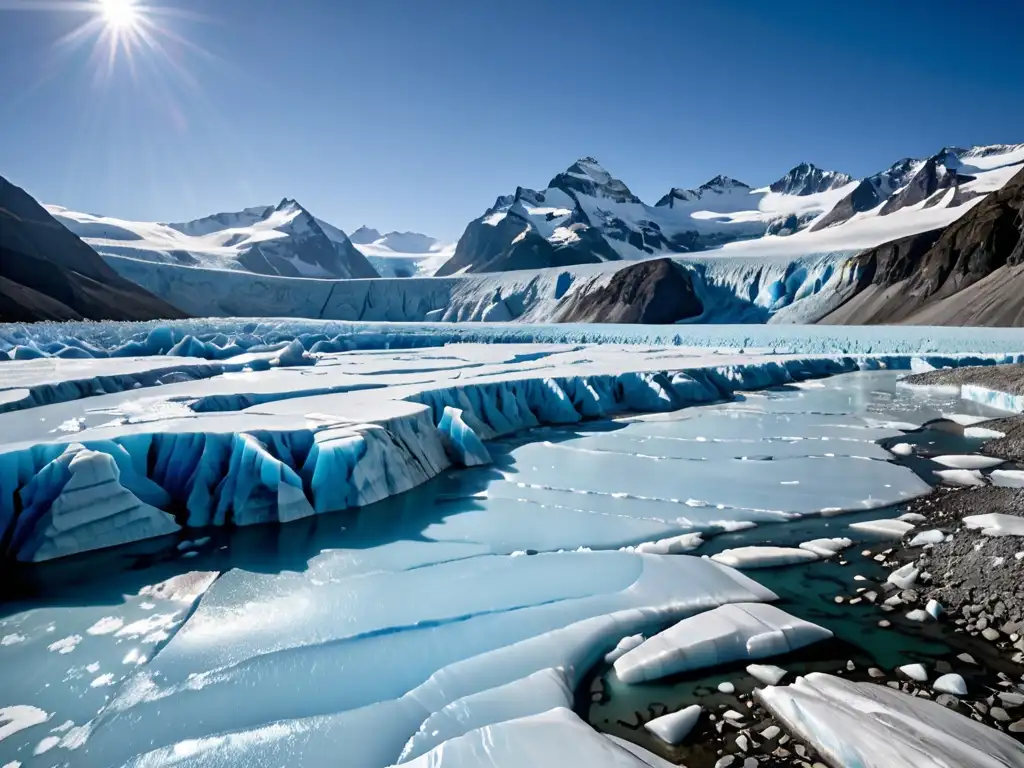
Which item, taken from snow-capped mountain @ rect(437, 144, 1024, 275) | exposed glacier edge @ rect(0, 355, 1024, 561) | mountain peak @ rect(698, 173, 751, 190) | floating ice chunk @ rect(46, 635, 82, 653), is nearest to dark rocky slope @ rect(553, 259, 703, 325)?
snow-capped mountain @ rect(437, 144, 1024, 275)

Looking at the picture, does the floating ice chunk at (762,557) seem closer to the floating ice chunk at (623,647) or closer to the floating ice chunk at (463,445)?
the floating ice chunk at (623,647)

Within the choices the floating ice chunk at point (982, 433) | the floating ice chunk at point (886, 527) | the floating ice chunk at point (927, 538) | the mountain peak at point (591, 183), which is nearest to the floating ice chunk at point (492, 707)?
the floating ice chunk at point (927, 538)

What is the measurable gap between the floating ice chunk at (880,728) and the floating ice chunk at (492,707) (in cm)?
121

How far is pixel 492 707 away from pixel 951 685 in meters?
2.67

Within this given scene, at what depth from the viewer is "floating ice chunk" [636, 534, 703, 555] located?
5742 millimetres

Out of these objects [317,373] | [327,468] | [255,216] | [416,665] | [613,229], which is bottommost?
[416,665]

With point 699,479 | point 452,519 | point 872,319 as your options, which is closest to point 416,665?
point 452,519

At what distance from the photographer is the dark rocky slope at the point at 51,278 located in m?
40.3

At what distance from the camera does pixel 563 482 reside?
8195mm

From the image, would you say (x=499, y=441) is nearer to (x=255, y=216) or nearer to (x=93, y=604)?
(x=93, y=604)

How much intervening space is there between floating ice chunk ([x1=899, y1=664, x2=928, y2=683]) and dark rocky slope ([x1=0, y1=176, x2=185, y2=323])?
152 feet

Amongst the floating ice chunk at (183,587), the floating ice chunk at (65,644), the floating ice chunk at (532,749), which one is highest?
the floating ice chunk at (183,587)

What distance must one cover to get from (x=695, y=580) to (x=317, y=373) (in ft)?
38.6

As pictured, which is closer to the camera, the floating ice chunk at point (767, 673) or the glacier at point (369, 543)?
the glacier at point (369, 543)
